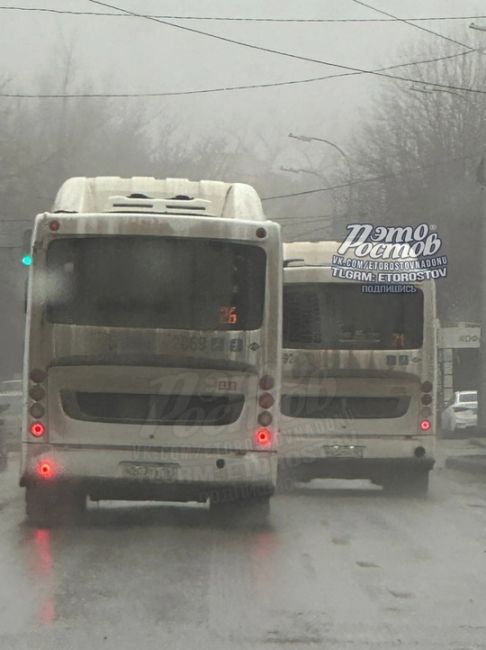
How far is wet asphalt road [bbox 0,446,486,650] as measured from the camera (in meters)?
6.27

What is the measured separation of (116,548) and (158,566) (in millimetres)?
916

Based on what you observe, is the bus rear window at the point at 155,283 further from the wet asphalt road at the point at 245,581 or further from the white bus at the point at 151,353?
the wet asphalt road at the point at 245,581

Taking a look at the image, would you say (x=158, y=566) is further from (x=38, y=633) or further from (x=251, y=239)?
(x=251, y=239)

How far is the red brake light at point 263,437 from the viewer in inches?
388

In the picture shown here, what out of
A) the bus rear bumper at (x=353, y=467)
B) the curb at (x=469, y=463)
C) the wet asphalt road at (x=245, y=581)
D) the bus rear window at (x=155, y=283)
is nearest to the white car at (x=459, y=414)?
the curb at (x=469, y=463)

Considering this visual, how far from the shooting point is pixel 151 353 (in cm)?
968

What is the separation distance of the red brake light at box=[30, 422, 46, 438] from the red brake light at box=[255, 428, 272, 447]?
1874 mm

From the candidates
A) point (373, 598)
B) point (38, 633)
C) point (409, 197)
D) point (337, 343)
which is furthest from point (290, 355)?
point (409, 197)

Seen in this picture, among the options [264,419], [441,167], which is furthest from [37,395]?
[441,167]

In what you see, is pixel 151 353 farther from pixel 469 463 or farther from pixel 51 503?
pixel 469 463

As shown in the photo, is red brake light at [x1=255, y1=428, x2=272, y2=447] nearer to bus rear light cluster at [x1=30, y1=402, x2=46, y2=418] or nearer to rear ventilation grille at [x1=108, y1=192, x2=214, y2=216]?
bus rear light cluster at [x1=30, y1=402, x2=46, y2=418]

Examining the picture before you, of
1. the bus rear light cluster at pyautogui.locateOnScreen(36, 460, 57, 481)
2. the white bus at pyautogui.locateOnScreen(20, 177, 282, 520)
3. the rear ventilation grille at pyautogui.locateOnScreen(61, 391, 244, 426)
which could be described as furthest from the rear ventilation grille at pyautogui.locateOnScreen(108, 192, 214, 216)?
the bus rear light cluster at pyautogui.locateOnScreen(36, 460, 57, 481)

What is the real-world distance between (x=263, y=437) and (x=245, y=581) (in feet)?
7.28

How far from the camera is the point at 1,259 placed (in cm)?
4431
